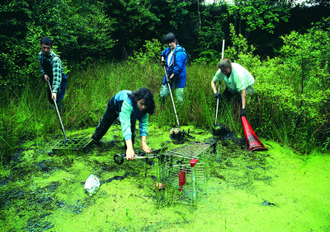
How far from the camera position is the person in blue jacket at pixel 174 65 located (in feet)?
13.2

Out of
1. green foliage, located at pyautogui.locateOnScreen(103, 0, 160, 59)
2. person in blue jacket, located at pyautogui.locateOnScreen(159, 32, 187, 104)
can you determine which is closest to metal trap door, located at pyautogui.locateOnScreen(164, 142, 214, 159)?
person in blue jacket, located at pyautogui.locateOnScreen(159, 32, 187, 104)

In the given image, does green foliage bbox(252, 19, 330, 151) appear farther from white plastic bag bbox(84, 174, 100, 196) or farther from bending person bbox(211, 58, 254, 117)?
white plastic bag bbox(84, 174, 100, 196)

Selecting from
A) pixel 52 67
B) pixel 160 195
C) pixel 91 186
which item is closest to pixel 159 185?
Answer: pixel 160 195

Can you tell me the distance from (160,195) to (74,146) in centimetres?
163

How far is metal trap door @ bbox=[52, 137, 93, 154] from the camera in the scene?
299 cm

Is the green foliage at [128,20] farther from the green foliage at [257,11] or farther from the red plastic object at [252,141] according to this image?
the red plastic object at [252,141]

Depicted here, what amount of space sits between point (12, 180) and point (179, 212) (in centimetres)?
196

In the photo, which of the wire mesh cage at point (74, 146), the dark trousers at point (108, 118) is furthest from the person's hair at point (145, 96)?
the wire mesh cage at point (74, 146)

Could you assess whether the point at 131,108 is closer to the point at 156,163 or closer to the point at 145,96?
the point at 145,96

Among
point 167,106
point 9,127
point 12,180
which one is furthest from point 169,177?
point 9,127

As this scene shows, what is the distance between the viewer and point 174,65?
4.11 metres

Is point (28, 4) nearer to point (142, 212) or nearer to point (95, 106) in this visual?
point (95, 106)

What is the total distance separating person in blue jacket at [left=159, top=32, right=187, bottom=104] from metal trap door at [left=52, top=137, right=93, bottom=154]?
184 centimetres

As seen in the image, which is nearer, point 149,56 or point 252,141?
point 252,141
